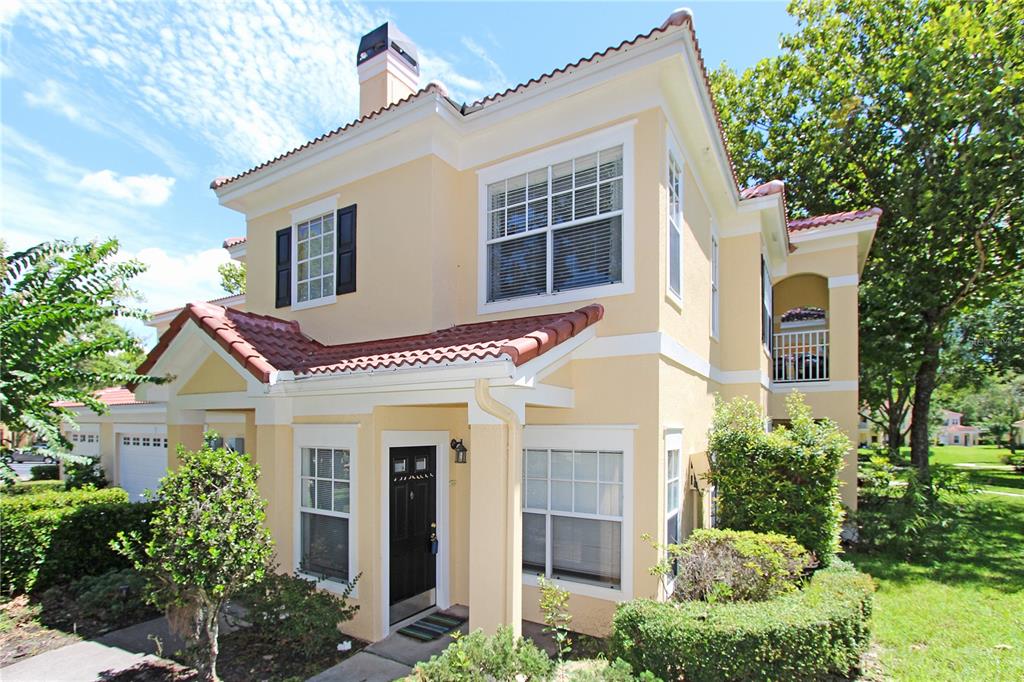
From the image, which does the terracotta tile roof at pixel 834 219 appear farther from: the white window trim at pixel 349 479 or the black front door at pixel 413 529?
the white window trim at pixel 349 479

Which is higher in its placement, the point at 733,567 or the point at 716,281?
the point at 716,281

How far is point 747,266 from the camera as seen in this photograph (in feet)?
35.8

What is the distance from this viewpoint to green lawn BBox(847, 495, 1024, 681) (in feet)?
20.7

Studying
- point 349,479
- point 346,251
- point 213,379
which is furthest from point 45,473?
point 349,479

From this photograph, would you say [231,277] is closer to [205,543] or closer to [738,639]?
[205,543]

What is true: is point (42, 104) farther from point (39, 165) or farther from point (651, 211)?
point (651, 211)

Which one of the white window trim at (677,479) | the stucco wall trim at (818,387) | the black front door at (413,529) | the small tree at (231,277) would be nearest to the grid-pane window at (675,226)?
the white window trim at (677,479)

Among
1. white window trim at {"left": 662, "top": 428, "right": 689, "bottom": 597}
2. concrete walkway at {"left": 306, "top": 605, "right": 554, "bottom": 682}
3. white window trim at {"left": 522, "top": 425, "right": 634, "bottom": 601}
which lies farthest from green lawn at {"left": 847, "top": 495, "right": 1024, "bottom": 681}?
concrete walkway at {"left": 306, "top": 605, "right": 554, "bottom": 682}

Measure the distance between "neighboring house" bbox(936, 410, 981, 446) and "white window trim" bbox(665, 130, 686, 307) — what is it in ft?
290

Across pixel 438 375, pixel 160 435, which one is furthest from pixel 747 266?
pixel 160 435

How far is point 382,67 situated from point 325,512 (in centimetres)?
815

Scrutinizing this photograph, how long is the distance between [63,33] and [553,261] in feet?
23.9

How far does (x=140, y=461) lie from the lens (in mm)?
15734

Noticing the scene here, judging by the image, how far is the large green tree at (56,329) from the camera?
5.55m
